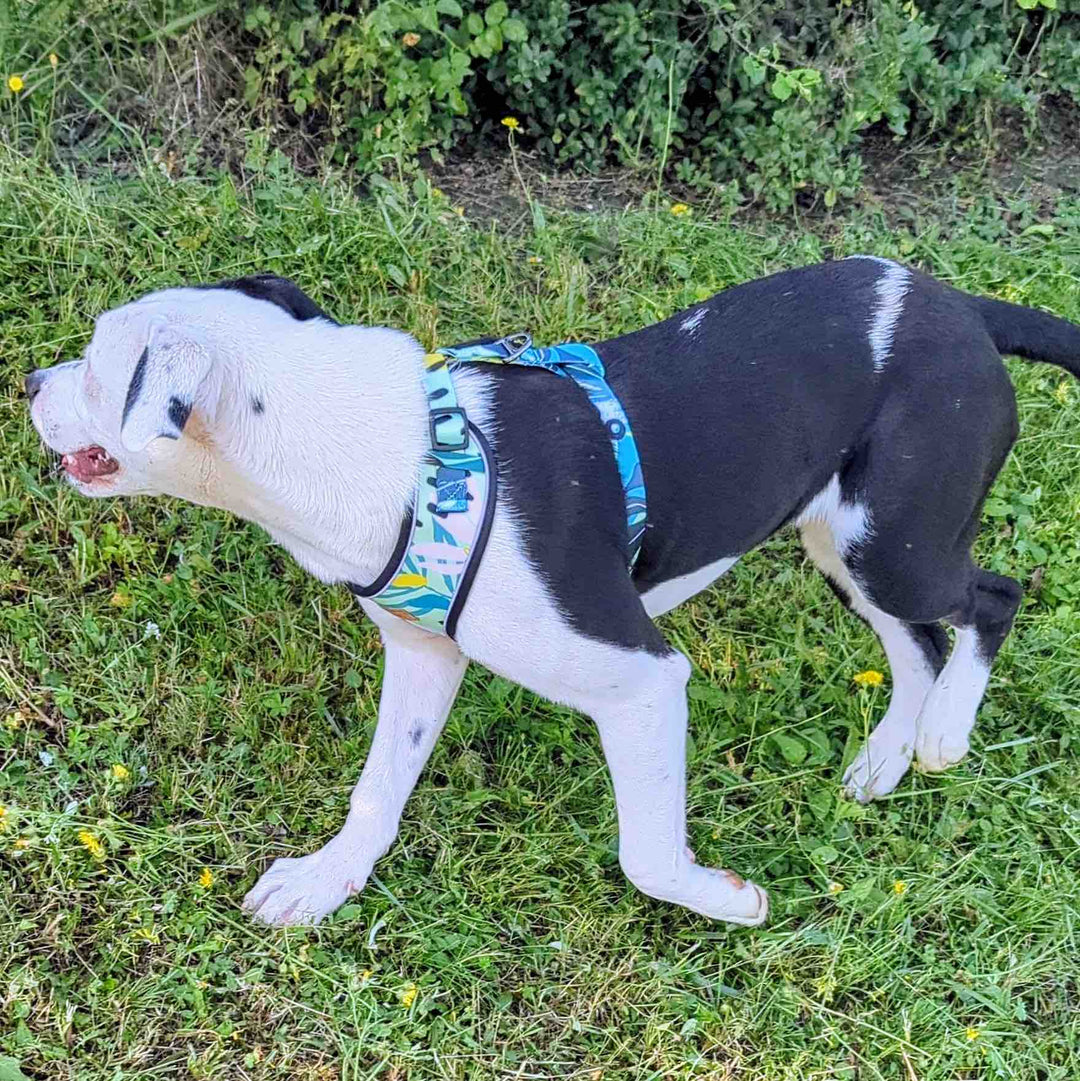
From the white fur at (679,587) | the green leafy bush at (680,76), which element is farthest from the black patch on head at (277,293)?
the green leafy bush at (680,76)

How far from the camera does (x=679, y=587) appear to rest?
277cm

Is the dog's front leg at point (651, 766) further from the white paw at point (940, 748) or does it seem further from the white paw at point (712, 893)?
the white paw at point (940, 748)

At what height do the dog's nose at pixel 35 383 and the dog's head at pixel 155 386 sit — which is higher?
the dog's head at pixel 155 386

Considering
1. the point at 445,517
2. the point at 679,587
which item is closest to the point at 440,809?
the point at 679,587

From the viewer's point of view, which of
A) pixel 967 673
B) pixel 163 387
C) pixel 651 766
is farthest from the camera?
pixel 967 673

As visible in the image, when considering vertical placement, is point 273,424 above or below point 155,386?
below

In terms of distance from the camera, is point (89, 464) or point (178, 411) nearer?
point (178, 411)

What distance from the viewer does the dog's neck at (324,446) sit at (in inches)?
85.9

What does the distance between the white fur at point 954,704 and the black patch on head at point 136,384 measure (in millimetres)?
2072

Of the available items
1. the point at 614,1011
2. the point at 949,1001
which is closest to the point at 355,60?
the point at 614,1011

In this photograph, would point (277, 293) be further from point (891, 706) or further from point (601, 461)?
point (891, 706)

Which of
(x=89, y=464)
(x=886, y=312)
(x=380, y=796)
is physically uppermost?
(x=886, y=312)

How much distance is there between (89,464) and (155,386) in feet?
1.43

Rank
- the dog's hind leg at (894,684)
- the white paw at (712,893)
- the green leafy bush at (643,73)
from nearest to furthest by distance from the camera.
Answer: the white paw at (712,893)
the dog's hind leg at (894,684)
the green leafy bush at (643,73)
